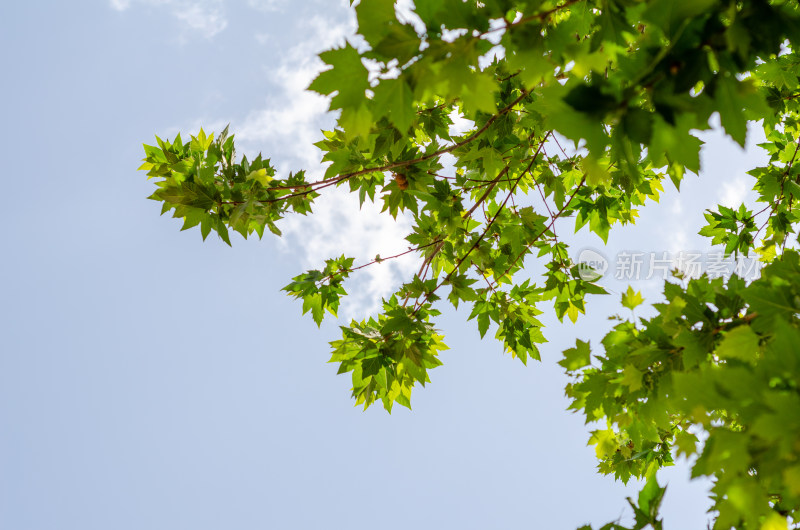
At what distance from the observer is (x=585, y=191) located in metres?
3.59

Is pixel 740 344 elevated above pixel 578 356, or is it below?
below

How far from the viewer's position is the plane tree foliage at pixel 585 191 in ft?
3.86

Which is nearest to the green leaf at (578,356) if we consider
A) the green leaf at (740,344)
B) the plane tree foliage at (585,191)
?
the plane tree foliage at (585,191)

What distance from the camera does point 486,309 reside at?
3613 millimetres

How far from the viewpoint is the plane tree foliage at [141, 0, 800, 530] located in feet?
3.86

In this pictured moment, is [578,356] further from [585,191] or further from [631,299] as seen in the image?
[585,191]

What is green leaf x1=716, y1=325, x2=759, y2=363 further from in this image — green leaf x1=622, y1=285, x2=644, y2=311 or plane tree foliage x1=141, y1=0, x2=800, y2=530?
green leaf x1=622, y1=285, x2=644, y2=311

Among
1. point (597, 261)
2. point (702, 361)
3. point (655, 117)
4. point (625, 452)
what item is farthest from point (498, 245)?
point (655, 117)

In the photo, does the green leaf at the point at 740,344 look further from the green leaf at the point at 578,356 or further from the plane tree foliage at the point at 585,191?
the green leaf at the point at 578,356

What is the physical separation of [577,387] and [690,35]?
130 cm

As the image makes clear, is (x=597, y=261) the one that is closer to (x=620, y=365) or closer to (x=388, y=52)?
(x=620, y=365)

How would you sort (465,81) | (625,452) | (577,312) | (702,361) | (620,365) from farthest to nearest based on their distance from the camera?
(625,452) → (577,312) → (620,365) → (702,361) → (465,81)

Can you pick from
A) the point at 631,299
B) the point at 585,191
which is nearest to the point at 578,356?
the point at 631,299

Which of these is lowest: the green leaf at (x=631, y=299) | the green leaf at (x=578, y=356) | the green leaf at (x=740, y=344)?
the green leaf at (x=740, y=344)
